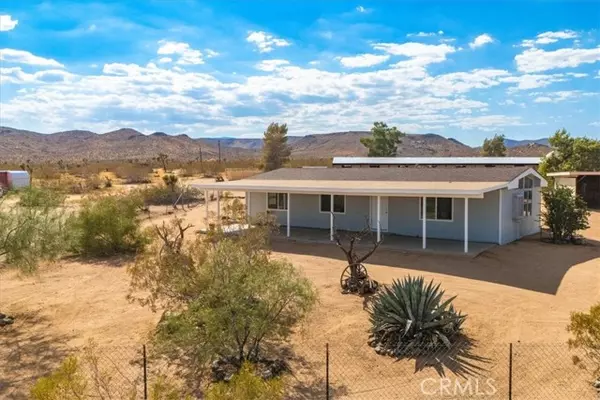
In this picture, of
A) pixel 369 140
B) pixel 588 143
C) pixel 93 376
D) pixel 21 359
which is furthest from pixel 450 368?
pixel 369 140

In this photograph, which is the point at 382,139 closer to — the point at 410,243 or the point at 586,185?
the point at 586,185

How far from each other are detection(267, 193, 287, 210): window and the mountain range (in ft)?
286

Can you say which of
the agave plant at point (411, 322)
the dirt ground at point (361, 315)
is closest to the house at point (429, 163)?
the dirt ground at point (361, 315)

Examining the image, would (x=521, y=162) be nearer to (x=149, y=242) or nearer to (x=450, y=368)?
(x=149, y=242)

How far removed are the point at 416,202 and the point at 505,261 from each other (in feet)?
15.4

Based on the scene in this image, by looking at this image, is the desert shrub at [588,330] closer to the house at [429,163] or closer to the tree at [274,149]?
the house at [429,163]

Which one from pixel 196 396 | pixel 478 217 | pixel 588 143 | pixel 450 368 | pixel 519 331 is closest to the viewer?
pixel 196 396

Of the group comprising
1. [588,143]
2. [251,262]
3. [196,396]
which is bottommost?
[196,396]

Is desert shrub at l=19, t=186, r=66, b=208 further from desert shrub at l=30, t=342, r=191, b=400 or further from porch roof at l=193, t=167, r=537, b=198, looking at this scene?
porch roof at l=193, t=167, r=537, b=198

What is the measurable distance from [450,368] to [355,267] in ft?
14.8

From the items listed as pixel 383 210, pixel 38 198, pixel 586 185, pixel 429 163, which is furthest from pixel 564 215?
pixel 38 198

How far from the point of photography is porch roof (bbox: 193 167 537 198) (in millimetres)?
17453

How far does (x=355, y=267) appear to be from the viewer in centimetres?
1291

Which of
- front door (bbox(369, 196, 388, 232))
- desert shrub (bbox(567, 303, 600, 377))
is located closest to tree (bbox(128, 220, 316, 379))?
desert shrub (bbox(567, 303, 600, 377))
